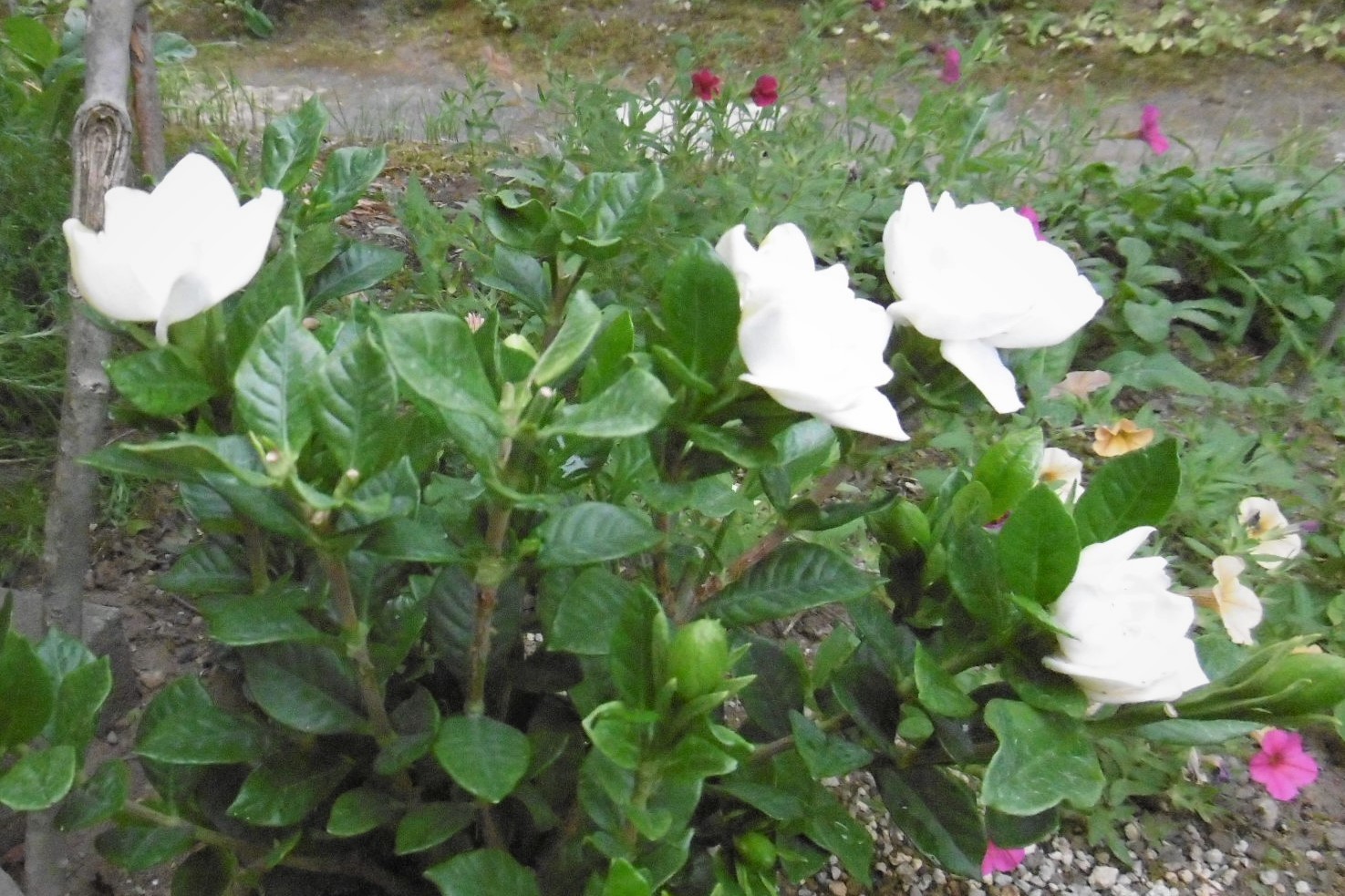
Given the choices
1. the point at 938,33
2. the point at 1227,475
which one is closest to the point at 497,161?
the point at 1227,475

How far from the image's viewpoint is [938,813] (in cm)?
75

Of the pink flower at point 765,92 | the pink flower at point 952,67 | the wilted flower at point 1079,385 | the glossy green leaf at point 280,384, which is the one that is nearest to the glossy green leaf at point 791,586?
the glossy green leaf at point 280,384

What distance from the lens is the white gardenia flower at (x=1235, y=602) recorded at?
1403 mm

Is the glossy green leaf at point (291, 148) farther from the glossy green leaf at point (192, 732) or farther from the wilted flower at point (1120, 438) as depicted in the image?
the wilted flower at point (1120, 438)

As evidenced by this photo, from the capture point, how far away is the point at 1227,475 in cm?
172

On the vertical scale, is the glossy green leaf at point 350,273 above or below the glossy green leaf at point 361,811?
above

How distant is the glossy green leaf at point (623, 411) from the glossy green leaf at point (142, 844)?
521mm

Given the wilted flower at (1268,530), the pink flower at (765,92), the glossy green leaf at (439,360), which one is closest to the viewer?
the glossy green leaf at (439,360)

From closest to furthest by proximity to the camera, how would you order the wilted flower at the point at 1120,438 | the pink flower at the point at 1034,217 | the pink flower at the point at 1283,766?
the pink flower at the point at 1283,766 < the wilted flower at the point at 1120,438 < the pink flower at the point at 1034,217

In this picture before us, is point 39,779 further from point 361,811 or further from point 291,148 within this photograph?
point 291,148

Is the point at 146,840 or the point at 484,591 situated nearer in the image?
the point at 484,591

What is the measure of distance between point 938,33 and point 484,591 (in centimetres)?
396

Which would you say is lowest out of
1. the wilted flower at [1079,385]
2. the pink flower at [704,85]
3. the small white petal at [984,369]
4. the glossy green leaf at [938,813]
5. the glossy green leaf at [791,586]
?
the wilted flower at [1079,385]

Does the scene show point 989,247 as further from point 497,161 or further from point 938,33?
point 938,33
